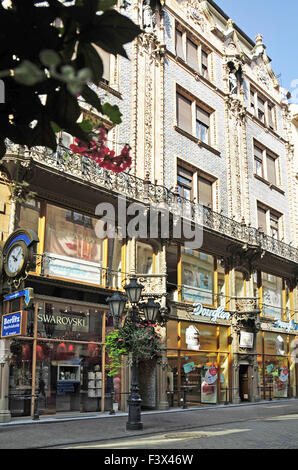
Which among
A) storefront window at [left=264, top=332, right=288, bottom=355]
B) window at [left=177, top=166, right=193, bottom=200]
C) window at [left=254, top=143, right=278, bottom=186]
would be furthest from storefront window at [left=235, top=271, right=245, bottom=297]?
window at [left=254, top=143, right=278, bottom=186]

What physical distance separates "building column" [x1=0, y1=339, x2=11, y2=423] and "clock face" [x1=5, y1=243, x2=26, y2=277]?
7.42 feet

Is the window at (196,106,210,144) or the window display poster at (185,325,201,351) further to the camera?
the window at (196,106,210,144)

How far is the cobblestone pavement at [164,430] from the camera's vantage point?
10.7 meters

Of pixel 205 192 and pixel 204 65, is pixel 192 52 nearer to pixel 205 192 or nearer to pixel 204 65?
pixel 204 65

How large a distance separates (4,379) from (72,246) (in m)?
5.10

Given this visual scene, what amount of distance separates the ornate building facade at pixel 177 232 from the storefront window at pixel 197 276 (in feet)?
0.22

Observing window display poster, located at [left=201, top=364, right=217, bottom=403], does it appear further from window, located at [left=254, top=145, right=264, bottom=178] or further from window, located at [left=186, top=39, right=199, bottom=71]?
window, located at [left=186, top=39, right=199, bottom=71]

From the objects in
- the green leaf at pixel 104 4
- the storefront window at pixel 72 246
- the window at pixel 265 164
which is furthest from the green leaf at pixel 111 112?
the window at pixel 265 164

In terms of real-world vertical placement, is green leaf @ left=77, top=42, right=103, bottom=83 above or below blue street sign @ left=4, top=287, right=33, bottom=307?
above

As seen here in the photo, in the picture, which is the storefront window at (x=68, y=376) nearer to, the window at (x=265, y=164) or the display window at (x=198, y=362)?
the display window at (x=198, y=362)

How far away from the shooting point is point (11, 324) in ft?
44.2

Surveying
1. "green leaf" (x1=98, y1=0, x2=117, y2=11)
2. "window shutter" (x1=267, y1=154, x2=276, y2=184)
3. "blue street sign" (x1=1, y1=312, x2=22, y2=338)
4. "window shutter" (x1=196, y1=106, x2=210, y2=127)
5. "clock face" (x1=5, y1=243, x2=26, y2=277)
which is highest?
"window shutter" (x1=196, y1=106, x2=210, y2=127)

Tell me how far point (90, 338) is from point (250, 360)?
992 cm

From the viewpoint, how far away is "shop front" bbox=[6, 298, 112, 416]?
1497cm
